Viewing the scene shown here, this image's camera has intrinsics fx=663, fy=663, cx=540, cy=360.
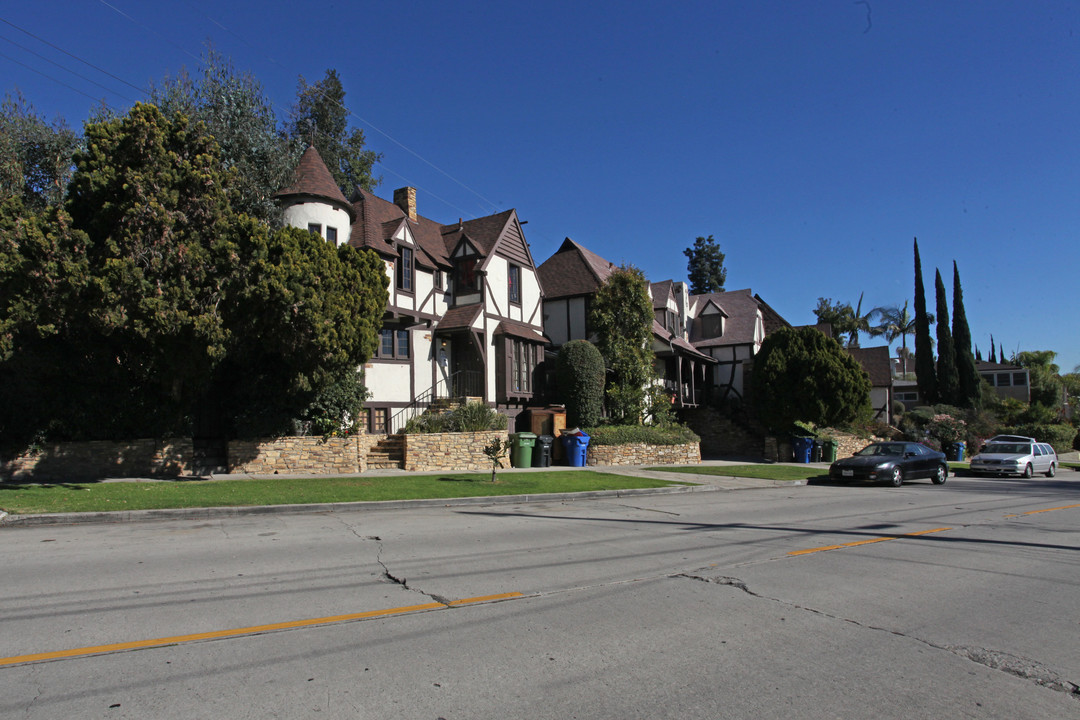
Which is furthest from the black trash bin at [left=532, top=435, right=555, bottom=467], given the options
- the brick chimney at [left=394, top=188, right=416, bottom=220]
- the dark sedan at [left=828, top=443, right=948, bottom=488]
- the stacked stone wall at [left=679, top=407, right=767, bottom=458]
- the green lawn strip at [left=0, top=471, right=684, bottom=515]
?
the stacked stone wall at [left=679, top=407, right=767, bottom=458]

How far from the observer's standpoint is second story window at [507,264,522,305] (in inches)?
1095

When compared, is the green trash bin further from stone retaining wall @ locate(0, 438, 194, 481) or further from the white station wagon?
the white station wagon

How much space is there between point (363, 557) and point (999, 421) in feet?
168

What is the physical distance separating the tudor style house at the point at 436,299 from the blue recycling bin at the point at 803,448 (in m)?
12.2

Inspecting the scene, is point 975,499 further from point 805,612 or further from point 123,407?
point 123,407

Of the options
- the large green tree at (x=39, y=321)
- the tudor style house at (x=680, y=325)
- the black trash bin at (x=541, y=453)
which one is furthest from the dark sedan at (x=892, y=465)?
the large green tree at (x=39, y=321)

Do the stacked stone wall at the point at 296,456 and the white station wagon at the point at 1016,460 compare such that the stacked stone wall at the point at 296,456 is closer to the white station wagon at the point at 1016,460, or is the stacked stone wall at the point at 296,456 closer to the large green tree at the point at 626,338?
the large green tree at the point at 626,338

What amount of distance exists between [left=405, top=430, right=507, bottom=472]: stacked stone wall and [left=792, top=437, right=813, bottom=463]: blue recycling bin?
1526 centimetres

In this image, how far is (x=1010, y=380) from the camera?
208ft

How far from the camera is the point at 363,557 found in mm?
7984

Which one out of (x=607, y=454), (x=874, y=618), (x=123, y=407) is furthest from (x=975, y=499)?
(x=123, y=407)

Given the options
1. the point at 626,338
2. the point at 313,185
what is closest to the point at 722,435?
the point at 626,338

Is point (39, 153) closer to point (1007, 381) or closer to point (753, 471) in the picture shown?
point (753, 471)

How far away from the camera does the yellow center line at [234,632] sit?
4.58 meters
